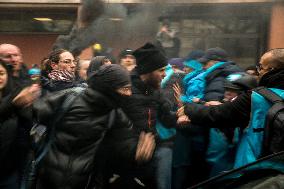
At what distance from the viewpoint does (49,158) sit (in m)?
3.21

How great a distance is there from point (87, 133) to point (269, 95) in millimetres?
1149

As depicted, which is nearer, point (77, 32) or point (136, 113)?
point (136, 113)

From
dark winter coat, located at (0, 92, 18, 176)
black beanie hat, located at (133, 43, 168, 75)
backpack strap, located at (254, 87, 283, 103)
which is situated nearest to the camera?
backpack strap, located at (254, 87, 283, 103)

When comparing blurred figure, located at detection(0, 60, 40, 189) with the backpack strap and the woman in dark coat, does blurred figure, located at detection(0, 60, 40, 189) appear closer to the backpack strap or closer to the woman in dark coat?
the woman in dark coat

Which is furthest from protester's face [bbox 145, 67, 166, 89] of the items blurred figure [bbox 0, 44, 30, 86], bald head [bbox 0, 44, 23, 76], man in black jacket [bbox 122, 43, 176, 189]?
bald head [bbox 0, 44, 23, 76]

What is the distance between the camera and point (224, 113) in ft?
10.5

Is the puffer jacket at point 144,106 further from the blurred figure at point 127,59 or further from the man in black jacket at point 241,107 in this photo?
the blurred figure at point 127,59

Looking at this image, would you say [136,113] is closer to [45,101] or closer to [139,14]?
[45,101]

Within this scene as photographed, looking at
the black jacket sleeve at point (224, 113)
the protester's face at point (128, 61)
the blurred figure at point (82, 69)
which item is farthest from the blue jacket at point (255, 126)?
the blurred figure at point (82, 69)

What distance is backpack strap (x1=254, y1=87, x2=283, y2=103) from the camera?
9.53ft

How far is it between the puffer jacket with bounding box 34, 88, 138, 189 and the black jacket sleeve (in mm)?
556

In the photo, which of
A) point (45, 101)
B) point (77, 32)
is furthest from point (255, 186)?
point (77, 32)

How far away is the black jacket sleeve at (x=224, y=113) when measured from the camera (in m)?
3.12

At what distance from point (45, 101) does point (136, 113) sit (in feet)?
2.25
